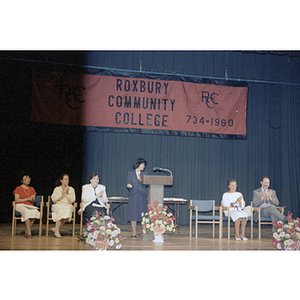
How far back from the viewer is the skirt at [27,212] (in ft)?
19.6

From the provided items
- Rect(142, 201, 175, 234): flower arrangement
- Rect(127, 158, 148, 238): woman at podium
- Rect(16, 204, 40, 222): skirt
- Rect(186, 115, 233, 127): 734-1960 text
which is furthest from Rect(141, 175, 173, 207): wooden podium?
Rect(186, 115, 233, 127): 734-1960 text

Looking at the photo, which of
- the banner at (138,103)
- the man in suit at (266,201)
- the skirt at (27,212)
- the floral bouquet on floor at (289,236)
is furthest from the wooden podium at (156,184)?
the banner at (138,103)

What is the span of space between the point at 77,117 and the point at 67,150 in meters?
0.87

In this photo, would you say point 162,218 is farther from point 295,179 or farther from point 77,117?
point 295,179

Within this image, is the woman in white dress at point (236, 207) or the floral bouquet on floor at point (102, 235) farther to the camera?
the woman in white dress at point (236, 207)

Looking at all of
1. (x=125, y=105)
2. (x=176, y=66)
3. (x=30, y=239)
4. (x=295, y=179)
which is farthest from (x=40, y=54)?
(x=295, y=179)

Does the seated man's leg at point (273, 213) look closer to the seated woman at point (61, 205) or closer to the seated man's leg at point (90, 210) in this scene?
the seated man's leg at point (90, 210)

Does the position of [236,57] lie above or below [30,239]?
above

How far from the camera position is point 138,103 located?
8.90 m

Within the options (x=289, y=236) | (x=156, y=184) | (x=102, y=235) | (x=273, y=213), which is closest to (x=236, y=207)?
(x=273, y=213)

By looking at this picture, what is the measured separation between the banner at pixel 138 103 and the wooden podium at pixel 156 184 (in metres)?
3.60

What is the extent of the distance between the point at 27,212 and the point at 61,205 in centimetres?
57

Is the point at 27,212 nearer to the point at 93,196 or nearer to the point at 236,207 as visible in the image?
the point at 93,196

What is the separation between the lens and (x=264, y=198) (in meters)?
6.98
